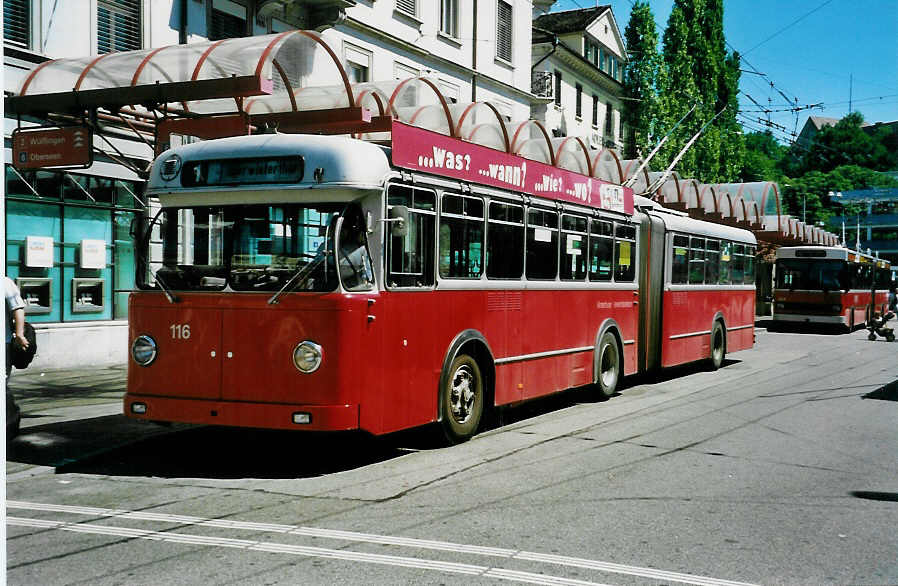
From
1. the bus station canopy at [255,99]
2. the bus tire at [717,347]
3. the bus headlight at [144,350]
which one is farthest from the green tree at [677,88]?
the bus headlight at [144,350]

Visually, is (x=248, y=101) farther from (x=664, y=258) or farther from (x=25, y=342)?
(x=664, y=258)

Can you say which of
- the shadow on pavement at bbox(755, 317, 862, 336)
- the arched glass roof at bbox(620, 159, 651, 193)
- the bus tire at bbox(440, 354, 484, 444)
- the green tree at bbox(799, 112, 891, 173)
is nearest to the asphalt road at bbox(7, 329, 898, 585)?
the bus tire at bbox(440, 354, 484, 444)

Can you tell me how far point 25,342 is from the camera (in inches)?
341

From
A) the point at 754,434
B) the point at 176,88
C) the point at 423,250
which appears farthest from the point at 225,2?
the point at 754,434

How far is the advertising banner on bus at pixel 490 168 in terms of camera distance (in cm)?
830

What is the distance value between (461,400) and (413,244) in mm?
1798

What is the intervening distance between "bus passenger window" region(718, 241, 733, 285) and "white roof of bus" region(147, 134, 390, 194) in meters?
11.9

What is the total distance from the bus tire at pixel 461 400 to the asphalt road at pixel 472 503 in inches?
6.9

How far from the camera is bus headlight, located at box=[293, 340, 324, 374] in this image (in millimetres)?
7379

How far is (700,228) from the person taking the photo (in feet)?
56.2

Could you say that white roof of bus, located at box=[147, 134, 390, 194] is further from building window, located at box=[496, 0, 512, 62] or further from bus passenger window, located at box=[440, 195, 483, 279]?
building window, located at box=[496, 0, 512, 62]

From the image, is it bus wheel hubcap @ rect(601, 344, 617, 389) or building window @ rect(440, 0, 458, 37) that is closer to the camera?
bus wheel hubcap @ rect(601, 344, 617, 389)

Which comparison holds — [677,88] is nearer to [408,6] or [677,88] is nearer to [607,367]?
[408,6]

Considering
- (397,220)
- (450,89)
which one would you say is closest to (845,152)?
(450,89)
